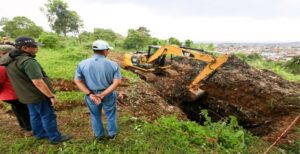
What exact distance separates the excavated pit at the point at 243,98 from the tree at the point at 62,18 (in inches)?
984

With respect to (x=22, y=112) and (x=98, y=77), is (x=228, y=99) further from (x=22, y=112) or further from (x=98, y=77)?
(x=22, y=112)

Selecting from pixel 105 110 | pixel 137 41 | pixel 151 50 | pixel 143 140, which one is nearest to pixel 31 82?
pixel 105 110

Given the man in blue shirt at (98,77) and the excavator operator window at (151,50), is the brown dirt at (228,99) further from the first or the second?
the man in blue shirt at (98,77)

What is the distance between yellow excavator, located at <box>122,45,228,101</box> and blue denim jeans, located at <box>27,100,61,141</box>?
216 inches

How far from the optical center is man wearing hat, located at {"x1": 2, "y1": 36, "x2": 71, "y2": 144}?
3650 mm

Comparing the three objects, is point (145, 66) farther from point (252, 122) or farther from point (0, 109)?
point (0, 109)

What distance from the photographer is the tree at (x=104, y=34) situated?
1176 inches

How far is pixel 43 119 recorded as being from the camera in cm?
400

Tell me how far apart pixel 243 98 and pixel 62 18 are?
2885cm

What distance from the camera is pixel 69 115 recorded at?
579cm

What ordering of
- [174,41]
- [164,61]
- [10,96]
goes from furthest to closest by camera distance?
1. [174,41]
2. [164,61]
3. [10,96]

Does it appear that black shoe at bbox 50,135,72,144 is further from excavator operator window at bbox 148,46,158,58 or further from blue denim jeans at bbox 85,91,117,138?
excavator operator window at bbox 148,46,158,58

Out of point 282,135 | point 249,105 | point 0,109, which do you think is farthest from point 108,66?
point 249,105

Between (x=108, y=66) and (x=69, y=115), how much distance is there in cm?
251
